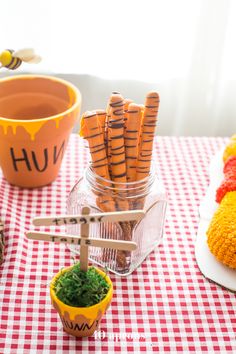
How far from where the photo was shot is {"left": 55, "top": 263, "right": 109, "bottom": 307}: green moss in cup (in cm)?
67

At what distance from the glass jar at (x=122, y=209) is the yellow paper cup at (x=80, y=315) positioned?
0.11 metres

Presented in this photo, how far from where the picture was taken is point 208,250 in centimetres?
85

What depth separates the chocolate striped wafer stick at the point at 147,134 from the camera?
2.44ft

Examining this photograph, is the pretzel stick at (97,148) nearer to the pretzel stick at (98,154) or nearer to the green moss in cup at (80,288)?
the pretzel stick at (98,154)

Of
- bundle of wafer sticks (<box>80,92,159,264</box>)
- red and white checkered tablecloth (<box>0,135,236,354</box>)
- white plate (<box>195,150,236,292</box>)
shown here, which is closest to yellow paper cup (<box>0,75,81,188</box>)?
red and white checkered tablecloth (<box>0,135,236,354</box>)

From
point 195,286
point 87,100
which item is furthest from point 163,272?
point 87,100

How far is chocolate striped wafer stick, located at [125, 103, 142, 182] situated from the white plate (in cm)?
16

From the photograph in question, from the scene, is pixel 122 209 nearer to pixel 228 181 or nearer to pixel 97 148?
pixel 97 148

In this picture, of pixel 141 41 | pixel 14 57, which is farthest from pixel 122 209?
pixel 141 41

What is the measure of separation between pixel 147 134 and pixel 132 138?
0.07 feet

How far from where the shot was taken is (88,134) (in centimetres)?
74

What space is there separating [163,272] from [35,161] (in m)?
0.28

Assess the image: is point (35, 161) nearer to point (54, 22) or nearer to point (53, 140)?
point (53, 140)

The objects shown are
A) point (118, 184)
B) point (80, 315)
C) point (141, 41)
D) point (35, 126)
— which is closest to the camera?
point (80, 315)
